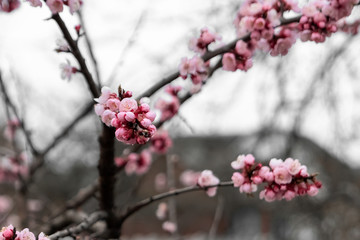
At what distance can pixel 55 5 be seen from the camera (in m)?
1.47

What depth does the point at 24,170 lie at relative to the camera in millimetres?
4293

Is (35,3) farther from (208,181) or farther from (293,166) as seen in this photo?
(293,166)

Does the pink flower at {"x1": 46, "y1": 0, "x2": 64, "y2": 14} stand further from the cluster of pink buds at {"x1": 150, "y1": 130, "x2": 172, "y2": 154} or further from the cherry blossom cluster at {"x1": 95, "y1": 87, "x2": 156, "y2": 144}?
the cluster of pink buds at {"x1": 150, "y1": 130, "x2": 172, "y2": 154}

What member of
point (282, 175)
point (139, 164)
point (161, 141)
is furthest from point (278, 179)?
point (139, 164)

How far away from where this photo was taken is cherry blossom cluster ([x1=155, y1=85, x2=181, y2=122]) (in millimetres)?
2139

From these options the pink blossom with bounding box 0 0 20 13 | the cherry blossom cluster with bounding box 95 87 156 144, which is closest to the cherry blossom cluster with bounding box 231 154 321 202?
the cherry blossom cluster with bounding box 95 87 156 144

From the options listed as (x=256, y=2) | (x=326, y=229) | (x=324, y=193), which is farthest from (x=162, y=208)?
(x=324, y=193)

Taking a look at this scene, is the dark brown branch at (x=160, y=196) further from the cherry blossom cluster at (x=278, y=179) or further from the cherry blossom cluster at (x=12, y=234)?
the cherry blossom cluster at (x=12, y=234)

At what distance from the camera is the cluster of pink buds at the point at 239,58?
1705mm

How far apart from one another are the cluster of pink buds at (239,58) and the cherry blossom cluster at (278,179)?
40 centimetres

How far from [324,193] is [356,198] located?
5.83 feet

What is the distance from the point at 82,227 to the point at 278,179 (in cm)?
76

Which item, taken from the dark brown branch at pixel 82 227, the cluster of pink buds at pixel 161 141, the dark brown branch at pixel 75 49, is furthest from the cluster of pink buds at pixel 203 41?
the cluster of pink buds at pixel 161 141

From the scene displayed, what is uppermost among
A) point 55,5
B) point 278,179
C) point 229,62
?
point 55,5
